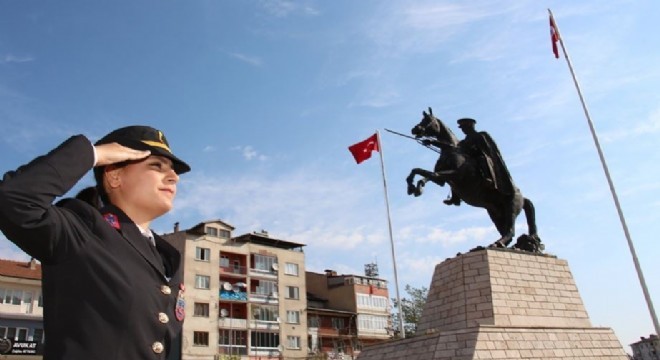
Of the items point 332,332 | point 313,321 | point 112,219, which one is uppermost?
point 313,321

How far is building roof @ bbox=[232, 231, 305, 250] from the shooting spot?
4578 cm

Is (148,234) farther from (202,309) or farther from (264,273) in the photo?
(264,273)

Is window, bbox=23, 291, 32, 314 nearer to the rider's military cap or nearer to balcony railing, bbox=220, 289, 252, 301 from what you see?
balcony railing, bbox=220, 289, 252, 301

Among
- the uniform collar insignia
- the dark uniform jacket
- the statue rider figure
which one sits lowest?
the dark uniform jacket

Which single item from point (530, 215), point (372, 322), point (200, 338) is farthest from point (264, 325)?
point (530, 215)

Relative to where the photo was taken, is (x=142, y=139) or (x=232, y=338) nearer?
(x=142, y=139)

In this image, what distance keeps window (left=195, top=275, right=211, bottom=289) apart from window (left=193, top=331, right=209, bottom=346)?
3.42m

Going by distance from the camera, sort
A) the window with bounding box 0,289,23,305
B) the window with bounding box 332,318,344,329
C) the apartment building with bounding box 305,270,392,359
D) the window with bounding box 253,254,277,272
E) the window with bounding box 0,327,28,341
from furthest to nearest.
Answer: the window with bounding box 332,318,344,329 → the apartment building with bounding box 305,270,392,359 → the window with bounding box 253,254,277,272 → the window with bounding box 0,289,23,305 → the window with bounding box 0,327,28,341

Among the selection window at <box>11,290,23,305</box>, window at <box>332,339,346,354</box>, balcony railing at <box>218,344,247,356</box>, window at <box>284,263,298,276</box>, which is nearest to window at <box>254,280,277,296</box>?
window at <box>284,263,298,276</box>

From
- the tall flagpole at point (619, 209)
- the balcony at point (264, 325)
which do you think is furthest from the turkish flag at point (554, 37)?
the balcony at point (264, 325)

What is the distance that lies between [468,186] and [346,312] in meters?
37.4

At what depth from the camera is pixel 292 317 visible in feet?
148

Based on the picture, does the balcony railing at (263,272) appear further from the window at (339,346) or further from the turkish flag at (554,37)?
the turkish flag at (554,37)

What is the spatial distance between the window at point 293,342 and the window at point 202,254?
946cm
